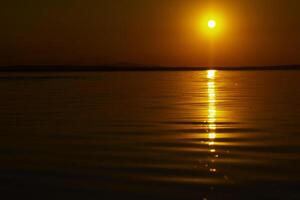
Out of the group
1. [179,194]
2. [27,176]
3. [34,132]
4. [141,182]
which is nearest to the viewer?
[179,194]

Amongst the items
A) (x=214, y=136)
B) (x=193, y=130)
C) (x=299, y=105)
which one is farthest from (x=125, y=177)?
(x=299, y=105)

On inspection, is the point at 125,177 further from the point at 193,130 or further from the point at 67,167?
the point at 193,130

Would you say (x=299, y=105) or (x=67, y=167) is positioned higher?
(x=299, y=105)

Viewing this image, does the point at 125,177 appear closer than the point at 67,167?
Yes

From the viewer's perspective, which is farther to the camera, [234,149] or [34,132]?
[34,132]

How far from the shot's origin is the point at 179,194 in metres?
5.53

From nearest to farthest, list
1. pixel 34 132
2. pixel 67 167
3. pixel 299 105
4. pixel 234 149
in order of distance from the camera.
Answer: pixel 67 167
pixel 234 149
pixel 34 132
pixel 299 105

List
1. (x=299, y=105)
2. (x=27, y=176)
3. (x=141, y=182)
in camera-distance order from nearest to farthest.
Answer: (x=141, y=182), (x=27, y=176), (x=299, y=105)

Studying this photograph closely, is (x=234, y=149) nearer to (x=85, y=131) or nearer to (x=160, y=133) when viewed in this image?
(x=160, y=133)

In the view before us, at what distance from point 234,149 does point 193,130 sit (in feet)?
8.69

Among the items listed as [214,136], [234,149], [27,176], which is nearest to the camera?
[27,176]

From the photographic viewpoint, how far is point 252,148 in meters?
8.59

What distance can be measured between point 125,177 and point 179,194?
1055 millimetres

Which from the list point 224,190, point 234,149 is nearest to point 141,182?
point 224,190
